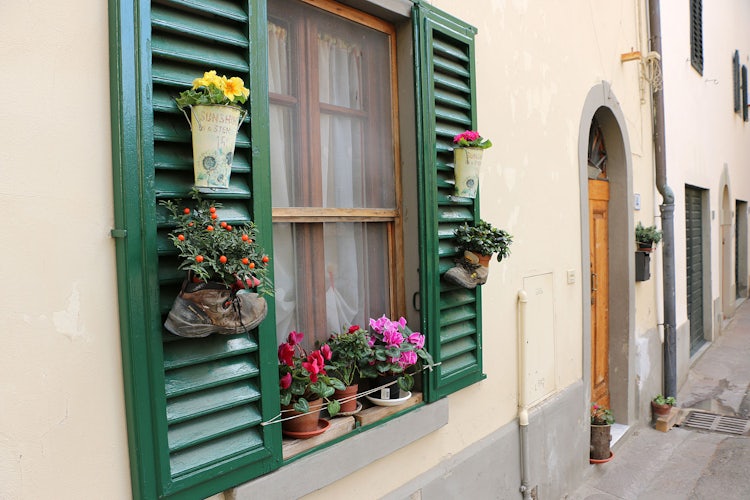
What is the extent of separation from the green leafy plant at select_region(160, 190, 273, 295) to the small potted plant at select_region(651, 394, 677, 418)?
588 centimetres

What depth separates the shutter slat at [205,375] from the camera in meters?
1.92

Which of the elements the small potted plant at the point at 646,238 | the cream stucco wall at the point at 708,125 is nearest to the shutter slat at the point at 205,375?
the small potted plant at the point at 646,238

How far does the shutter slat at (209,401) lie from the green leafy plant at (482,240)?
5.01 ft

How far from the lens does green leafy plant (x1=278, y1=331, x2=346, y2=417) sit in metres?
2.34

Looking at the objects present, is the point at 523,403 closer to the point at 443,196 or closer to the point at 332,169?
the point at 443,196

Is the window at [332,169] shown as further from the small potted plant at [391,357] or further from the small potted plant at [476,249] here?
the small potted plant at [476,249]

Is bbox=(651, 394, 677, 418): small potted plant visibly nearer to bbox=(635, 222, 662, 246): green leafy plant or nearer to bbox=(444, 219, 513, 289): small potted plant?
bbox=(635, 222, 662, 246): green leafy plant

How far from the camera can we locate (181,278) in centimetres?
193

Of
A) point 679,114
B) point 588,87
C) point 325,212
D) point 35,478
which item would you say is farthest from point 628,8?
point 35,478

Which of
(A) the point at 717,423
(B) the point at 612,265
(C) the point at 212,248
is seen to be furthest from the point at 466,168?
(A) the point at 717,423

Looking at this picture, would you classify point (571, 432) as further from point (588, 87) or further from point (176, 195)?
point (176, 195)

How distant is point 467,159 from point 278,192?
1.11 m

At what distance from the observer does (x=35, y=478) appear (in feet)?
5.43

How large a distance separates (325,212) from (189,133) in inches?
35.4
